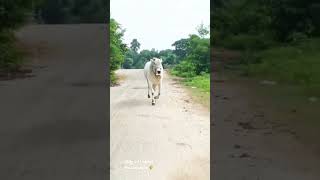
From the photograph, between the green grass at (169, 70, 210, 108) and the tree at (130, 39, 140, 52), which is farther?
the green grass at (169, 70, 210, 108)

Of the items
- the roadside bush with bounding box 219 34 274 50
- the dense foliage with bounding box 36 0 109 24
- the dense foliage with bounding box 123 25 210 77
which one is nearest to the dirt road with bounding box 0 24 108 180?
the dense foliage with bounding box 36 0 109 24

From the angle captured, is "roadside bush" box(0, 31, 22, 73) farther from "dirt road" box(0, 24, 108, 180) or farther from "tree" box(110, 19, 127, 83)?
"tree" box(110, 19, 127, 83)

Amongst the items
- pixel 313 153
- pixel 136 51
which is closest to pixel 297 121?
pixel 313 153

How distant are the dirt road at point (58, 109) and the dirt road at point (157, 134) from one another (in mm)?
165

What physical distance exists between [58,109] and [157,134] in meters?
1.46

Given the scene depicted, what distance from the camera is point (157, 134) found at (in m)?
4.29

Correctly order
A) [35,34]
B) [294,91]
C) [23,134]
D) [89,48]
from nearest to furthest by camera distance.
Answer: [23,134], [89,48], [294,91], [35,34]

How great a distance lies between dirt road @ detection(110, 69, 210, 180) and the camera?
352 cm

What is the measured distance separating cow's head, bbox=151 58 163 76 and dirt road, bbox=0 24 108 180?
0.70 m

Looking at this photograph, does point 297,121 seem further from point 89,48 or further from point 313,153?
point 89,48

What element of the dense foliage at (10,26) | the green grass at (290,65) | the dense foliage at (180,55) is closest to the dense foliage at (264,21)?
the green grass at (290,65)

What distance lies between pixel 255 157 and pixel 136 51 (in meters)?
1.42

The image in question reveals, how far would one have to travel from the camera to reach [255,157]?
3910 millimetres

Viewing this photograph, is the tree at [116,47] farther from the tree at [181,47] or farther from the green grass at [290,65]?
the green grass at [290,65]
